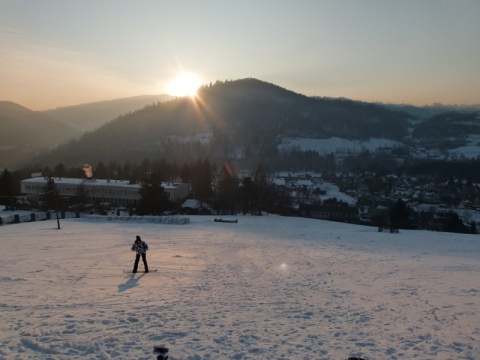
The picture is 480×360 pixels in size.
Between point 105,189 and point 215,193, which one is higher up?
point 105,189

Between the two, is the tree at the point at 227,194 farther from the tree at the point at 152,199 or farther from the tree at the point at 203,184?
the tree at the point at 152,199

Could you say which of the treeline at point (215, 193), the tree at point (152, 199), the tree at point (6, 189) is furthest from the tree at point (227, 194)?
the tree at point (6, 189)

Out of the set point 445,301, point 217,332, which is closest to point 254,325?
point 217,332

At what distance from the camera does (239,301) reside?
1220 centimetres

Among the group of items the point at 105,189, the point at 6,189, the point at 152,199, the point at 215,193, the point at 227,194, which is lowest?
the point at 152,199

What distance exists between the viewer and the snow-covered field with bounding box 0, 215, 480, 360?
8.79 meters

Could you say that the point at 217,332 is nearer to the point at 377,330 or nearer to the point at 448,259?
the point at 377,330

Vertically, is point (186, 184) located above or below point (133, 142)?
below

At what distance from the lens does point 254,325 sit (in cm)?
1013

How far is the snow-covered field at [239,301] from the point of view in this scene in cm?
879

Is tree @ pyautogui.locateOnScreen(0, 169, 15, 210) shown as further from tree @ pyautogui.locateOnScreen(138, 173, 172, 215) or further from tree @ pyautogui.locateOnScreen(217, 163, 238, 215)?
tree @ pyautogui.locateOnScreen(217, 163, 238, 215)

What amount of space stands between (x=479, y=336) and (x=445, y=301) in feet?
9.54

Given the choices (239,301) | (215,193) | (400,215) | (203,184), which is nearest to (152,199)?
(215,193)

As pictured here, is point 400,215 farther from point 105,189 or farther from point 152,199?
point 105,189
